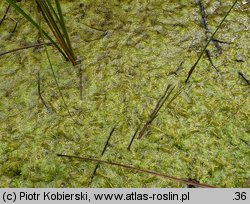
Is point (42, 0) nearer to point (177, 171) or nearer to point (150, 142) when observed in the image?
point (150, 142)
